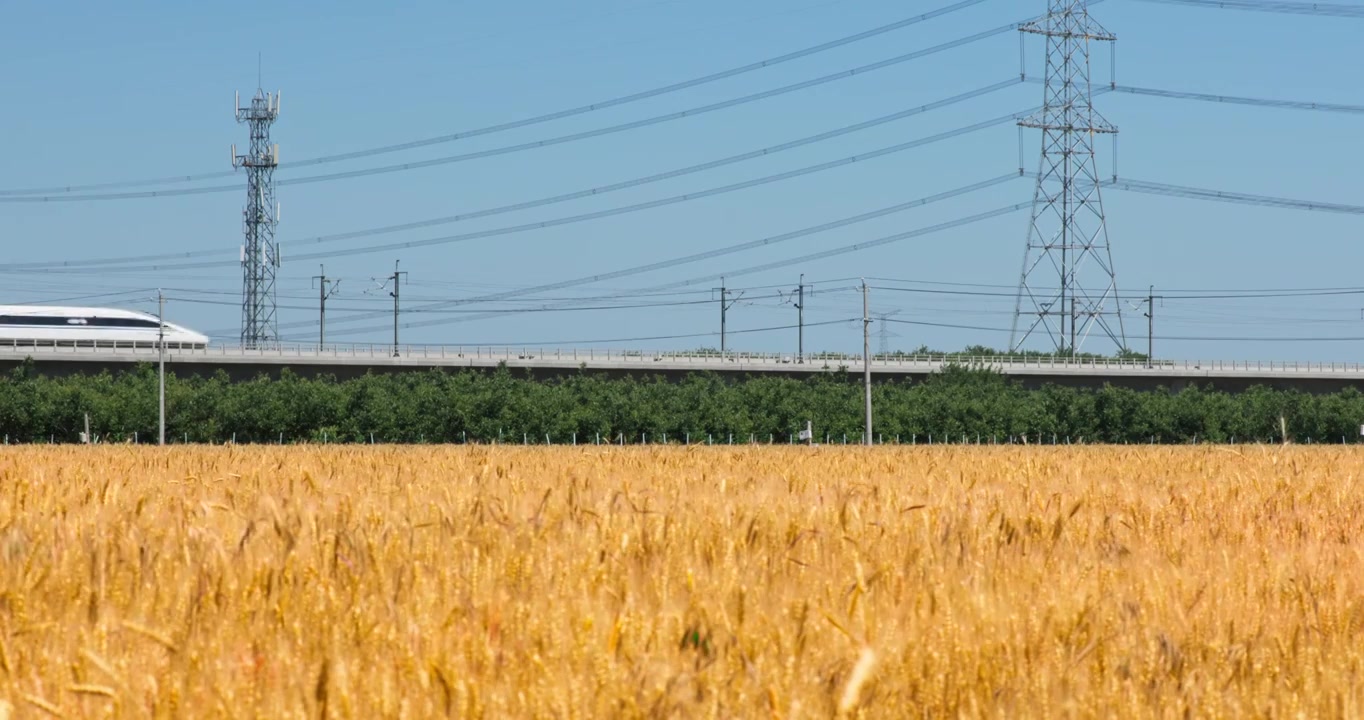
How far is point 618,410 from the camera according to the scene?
10131 centimetres

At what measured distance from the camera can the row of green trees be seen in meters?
95.3

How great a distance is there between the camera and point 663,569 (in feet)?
18.3

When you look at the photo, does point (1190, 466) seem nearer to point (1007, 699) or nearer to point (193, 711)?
point (1007, 699)

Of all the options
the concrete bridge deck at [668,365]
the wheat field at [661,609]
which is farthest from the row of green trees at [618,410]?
the wheat field at [661,609]

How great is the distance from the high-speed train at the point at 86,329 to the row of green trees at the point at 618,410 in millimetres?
8036

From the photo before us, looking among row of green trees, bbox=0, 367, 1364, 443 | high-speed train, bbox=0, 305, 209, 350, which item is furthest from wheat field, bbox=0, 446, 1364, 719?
high-speed train, bbox=0, 305, 209, 350

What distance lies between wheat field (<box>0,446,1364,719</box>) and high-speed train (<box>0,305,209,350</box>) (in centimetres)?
10569

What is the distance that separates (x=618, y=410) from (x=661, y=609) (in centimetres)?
9668

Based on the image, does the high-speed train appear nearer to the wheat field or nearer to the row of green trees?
the row of green trees

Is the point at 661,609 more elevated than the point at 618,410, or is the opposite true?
the point at 661,609

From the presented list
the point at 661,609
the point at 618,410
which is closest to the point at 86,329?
the point at 618,410

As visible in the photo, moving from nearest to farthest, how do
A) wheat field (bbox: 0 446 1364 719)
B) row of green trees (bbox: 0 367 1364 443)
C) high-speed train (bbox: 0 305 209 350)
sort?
wheat field (bbox: 0 446 1364 719) < row of green trees (bbox: 0 367 1364 443) < high-speed train (bbox: 0 305 209 350)

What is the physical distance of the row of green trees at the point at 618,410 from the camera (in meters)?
95.3

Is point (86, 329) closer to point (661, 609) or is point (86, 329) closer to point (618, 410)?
point (618, 410)
